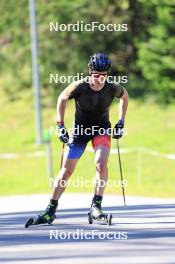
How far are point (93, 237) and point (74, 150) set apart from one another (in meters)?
1.60

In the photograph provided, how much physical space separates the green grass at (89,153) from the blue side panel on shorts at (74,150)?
5.85 meters

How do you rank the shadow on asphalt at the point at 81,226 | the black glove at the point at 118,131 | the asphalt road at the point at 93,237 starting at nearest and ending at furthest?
1. the asphalt road at the point at 93,237
2. the shadow on asphalt at the point at 81,226
3. the black glove at the point at 118,131

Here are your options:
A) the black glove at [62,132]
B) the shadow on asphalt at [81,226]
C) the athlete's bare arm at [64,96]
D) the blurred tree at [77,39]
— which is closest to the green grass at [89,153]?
the blurred tree at [77,39]

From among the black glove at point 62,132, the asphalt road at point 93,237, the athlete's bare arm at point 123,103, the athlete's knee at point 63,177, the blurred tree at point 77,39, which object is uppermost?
the blurred tree at point 77,39

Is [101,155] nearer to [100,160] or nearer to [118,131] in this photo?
[100,160]

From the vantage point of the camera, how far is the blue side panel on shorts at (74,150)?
36.9 feet

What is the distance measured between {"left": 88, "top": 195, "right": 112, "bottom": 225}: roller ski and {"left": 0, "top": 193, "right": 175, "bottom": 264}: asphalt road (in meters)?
0.09

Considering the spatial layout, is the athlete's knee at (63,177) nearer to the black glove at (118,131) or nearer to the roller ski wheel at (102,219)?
the roller ski wheel at (102,219)

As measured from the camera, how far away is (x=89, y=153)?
34.6 meters

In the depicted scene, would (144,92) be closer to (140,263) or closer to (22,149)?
(22,149)

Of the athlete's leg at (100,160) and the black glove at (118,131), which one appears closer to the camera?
the athlete's leg at (100,160)

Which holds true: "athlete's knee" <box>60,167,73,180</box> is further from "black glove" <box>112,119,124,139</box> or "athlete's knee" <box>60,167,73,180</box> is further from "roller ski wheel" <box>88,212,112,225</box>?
"black glove" <box>112,119,124,139</box>

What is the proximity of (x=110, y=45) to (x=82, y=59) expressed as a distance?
164 centimetres

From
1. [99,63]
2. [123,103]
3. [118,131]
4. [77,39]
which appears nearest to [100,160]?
[118,131]
